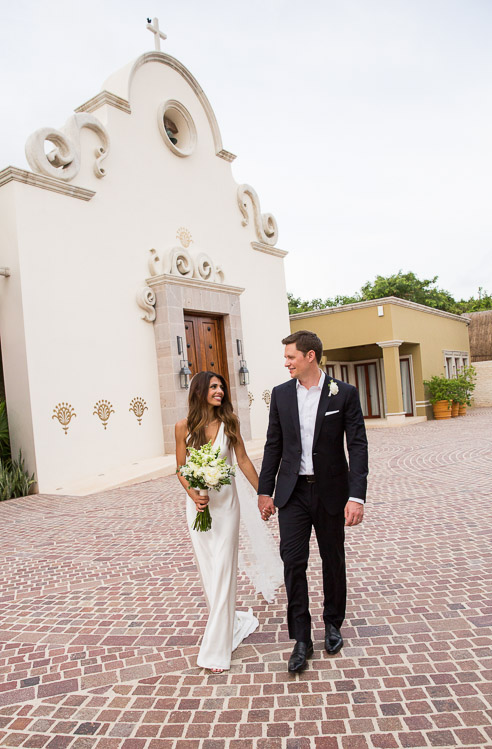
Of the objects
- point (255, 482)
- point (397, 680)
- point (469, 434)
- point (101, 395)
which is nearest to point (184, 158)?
point (101, 395)

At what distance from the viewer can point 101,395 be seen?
11117mm

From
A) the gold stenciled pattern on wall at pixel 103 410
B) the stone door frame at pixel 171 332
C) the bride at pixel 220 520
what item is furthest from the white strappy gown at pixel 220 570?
the stone door frame at pixel 171 332

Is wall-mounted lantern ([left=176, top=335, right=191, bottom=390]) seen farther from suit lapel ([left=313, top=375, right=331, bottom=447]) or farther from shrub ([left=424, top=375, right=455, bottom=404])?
shrub ([left=424, top=375, right=455, bottom=404])

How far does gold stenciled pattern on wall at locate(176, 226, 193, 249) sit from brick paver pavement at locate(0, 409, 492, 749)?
27.9 ft

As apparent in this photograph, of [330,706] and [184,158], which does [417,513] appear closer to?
[330,706]

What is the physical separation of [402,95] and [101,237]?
693 cm

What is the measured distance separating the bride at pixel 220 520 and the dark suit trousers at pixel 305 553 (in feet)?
1.12

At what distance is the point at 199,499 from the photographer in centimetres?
335

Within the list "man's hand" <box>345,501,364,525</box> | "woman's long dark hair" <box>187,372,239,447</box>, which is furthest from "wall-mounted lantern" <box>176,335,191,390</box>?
"man's hand" <box>345,501,364,525</box>

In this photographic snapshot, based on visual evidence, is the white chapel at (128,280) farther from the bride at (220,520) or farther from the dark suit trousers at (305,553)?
the dark suit trousers at (305,553)

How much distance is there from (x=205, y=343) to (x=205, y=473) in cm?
1055

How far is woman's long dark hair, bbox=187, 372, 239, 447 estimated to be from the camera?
3.62 meters

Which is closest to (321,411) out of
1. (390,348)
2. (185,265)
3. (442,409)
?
(185,265)

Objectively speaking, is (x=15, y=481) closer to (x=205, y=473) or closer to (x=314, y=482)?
(x=205, y=473)
